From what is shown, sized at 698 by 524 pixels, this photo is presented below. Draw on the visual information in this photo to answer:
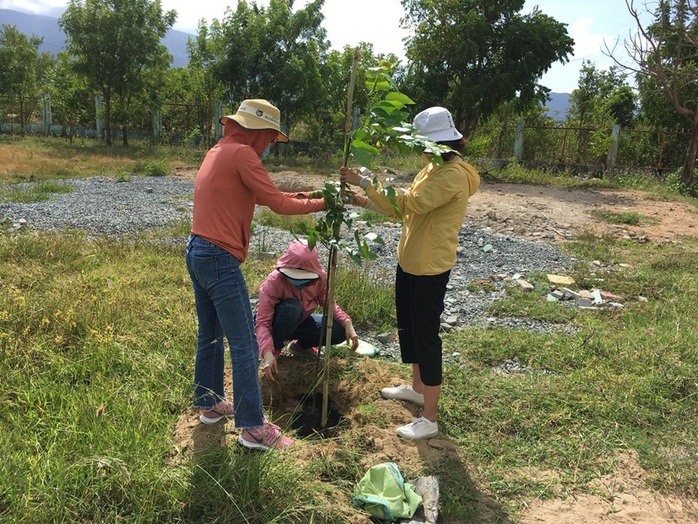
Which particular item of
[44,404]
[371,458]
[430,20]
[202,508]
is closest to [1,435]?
[44,404]

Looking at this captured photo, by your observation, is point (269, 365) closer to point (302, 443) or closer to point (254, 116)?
point (302, 443)

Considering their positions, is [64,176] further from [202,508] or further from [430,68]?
[202,508]

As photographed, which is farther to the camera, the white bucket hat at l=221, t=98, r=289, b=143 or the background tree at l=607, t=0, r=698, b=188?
the background tree at l=607, t=0, r=698, b=188

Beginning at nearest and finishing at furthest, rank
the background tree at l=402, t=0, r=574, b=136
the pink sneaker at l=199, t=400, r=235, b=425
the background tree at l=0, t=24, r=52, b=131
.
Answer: the pink sneaker at l=199, t=400, r=235, b=425 → the background tree at l=402, t=0, r=574, b=136 → the background tree at l=0, t=24, r=52, b=131

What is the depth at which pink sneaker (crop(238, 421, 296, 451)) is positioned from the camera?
7.91 ft

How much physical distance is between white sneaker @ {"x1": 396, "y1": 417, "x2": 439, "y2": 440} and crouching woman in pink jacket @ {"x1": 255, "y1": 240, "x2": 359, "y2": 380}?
603 mm

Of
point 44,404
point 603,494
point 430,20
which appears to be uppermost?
point 430,20

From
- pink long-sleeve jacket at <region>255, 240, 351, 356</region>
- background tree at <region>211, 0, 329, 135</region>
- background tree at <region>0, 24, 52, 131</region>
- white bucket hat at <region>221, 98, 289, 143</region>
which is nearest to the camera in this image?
white bucket hat at <region>221, 98, 289, 143</region>

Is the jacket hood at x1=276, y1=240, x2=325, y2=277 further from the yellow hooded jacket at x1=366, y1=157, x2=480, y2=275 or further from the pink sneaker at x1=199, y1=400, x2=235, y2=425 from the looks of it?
the pink sneaker at x1=199, y1=400, x2=235, y2=425

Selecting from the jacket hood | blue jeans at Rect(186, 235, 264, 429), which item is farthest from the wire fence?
blue jeans at Rect(186, 235, 264, 429)

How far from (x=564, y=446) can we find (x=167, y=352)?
2497 mm

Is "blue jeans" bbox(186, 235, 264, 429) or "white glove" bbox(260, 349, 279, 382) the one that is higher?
"blue jeans" bbox(186, 235, 264, 429)

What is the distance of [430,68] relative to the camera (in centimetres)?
1730

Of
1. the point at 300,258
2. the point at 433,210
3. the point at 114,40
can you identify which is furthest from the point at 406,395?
the point at 114,40
